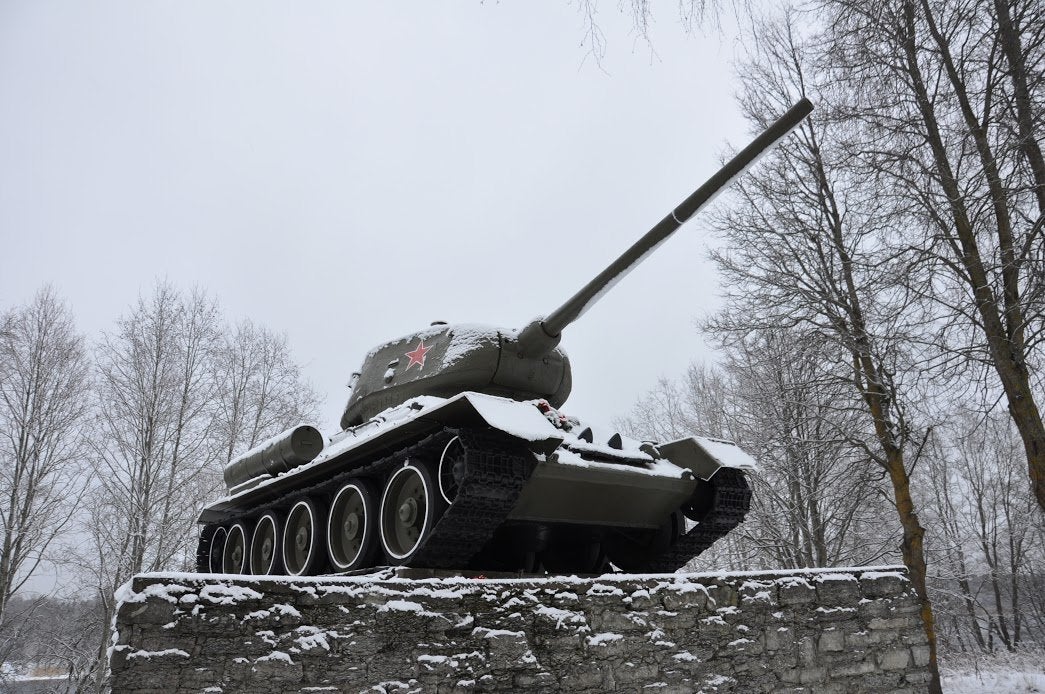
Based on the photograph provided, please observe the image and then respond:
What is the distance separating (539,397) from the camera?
8234mm

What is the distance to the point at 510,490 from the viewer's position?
5930mm

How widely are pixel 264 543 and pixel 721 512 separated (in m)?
5.66

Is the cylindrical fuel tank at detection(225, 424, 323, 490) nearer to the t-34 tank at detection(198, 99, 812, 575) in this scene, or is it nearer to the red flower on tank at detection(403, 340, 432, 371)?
the t-34 tank at detection(198, 99, 812, 575)

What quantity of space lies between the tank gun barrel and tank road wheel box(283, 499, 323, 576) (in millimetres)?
2829

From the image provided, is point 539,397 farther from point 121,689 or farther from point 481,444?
point 121,689

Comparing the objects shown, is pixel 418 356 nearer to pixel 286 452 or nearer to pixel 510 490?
pixel 286 452

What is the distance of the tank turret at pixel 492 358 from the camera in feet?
24.1

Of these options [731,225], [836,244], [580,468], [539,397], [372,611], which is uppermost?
[731,225]

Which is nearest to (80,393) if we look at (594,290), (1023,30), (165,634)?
(594,290)

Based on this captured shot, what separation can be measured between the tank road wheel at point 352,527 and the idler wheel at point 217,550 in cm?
383

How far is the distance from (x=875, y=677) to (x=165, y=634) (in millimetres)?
4839

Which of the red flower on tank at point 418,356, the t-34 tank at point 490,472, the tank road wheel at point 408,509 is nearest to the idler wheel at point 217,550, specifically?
the t-34 tank at point 490,472

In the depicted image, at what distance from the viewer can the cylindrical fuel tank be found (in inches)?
310

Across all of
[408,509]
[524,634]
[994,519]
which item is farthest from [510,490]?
[994,519]
